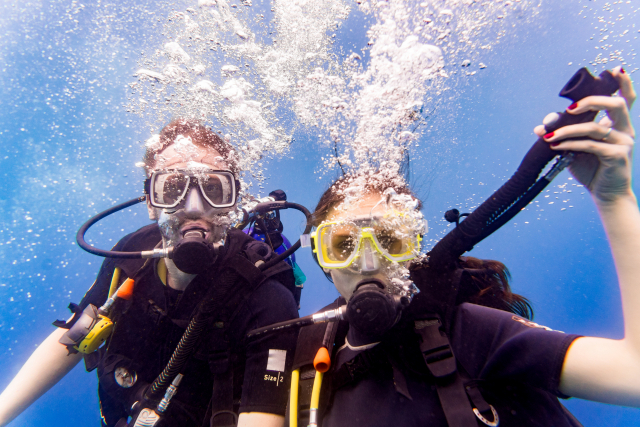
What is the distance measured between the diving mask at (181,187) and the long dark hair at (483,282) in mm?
1034

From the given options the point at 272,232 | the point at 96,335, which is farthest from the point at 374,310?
the point at 272,232

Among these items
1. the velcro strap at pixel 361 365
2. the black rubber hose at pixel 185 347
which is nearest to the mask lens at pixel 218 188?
the black rubber hose at pixel 185 347

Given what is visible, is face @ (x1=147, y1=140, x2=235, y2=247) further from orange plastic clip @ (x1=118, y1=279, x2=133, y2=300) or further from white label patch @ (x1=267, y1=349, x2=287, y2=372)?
white label patch @ (x1=267, y1=349, x2=287, y2=372)

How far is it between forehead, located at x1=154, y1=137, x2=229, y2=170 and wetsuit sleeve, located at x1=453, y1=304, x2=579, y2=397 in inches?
101

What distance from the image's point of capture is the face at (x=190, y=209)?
7.88 ft

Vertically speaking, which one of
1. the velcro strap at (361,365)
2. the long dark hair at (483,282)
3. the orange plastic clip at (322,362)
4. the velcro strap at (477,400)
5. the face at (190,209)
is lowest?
the velcro strap at (477,400)

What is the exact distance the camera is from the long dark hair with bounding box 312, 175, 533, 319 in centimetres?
198

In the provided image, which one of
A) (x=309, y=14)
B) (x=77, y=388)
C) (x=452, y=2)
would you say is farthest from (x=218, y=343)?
(x=77, y=388)

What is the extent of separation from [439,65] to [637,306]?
11.9ft

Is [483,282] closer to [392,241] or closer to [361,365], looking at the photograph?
[392,241]

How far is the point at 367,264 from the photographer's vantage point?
6.16ft

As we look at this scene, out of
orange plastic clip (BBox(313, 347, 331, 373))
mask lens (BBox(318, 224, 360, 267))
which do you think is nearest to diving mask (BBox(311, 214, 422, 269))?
mask lens (BBox(318, 224, 360, 267))

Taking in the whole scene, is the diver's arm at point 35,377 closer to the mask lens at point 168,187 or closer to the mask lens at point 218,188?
the mask lens at point 168,187

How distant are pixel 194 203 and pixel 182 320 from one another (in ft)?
3.58
